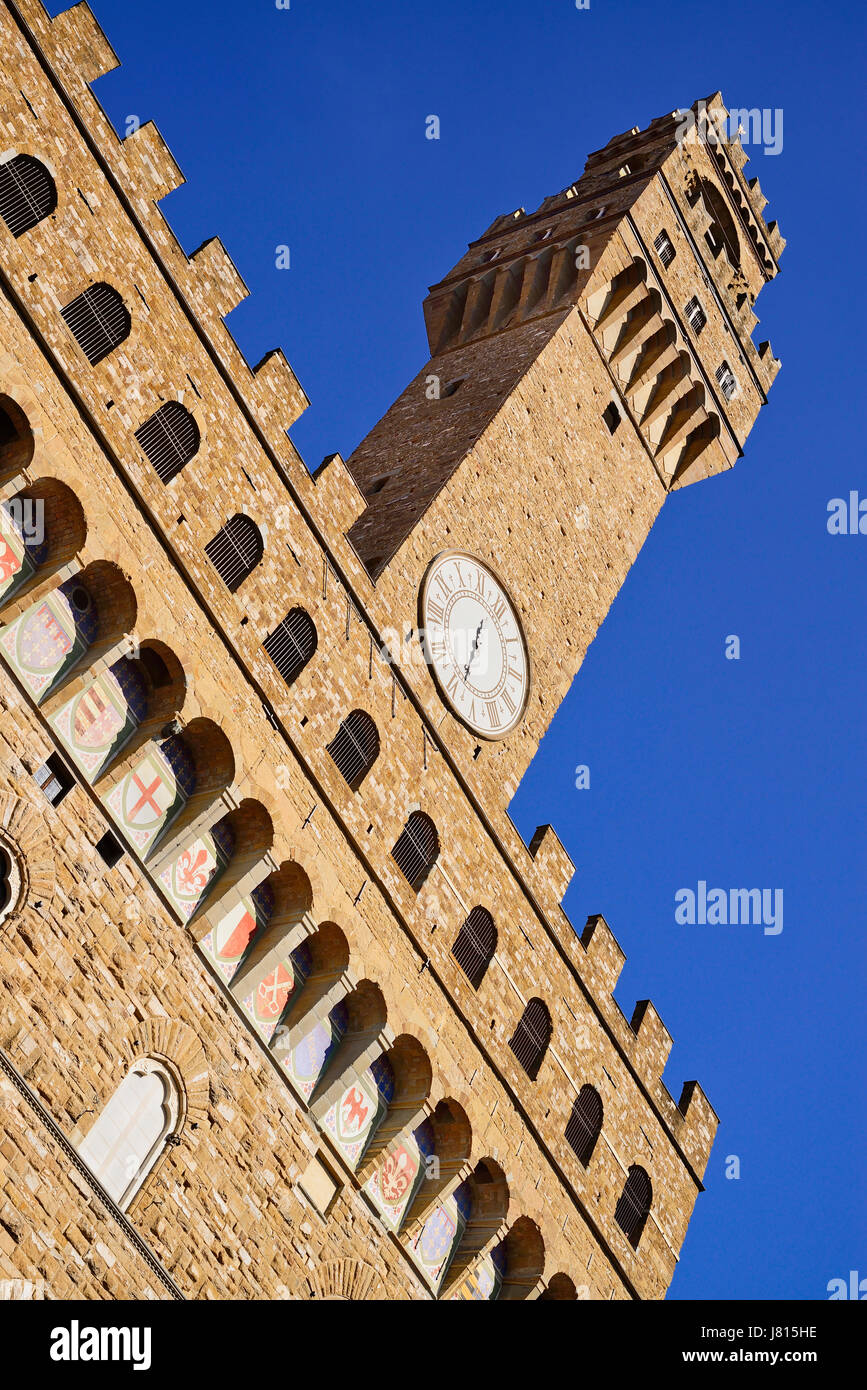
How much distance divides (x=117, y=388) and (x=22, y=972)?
528cm

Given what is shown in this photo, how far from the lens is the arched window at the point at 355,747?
14.1 meters

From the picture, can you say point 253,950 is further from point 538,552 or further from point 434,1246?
point 538,552

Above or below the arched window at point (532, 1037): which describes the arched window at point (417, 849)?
above

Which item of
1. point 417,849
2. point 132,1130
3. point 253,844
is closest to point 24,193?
point 253,844

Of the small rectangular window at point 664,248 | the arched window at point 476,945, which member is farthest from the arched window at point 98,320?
the small rectangular window at point 664,248

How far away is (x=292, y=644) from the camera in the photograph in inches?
544

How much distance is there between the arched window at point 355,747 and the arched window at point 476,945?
7.13ft

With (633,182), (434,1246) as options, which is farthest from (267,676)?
(633,182)

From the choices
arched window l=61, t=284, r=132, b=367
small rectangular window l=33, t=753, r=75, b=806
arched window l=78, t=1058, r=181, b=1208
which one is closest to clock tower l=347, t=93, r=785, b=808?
Answer: arched window l=61, t=284, r=132, b=367

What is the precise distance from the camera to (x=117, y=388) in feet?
41.0

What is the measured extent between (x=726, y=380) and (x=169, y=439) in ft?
47.0

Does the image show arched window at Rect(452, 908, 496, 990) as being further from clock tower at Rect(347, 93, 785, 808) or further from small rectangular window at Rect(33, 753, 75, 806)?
small rectangular window at Rect(33, 753, 75, 806)

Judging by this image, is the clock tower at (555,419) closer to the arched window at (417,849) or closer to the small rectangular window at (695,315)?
the small rectangular window at (695,315)

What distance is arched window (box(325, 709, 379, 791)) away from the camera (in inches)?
556
